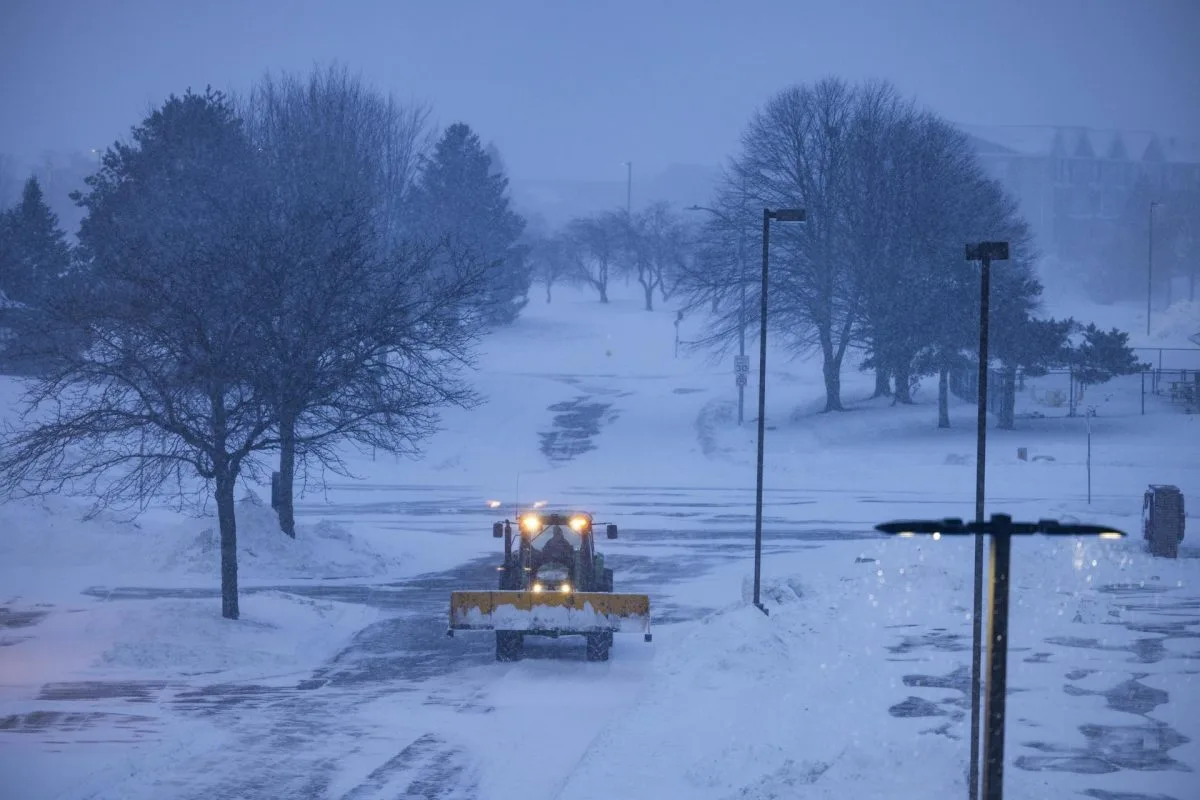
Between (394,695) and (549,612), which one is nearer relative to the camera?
(394,695)

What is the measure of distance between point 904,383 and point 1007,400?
6263mm

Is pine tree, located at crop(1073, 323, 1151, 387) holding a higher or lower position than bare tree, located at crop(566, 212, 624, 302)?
lower

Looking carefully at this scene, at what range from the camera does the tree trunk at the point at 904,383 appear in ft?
180

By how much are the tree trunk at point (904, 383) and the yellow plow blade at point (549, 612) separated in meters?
38.5

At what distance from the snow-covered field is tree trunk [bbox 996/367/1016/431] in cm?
973

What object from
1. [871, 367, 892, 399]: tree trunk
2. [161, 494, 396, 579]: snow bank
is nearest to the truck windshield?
[161, 494, 396, 579]: snow bank

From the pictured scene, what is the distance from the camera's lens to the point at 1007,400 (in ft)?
175

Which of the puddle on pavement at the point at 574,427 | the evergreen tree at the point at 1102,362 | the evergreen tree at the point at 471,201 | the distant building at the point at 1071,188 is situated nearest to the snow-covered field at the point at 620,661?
the puddle on pavement at the point at 574,427

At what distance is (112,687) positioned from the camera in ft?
55.2

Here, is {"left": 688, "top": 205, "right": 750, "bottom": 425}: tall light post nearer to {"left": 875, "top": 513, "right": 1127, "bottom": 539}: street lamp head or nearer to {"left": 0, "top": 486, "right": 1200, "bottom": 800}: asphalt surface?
{"left": 0, "top": 486, "right": 1200, "bottom": 800}: asphalt surface

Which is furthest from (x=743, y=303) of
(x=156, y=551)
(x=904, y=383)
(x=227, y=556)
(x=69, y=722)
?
(x=69, y=722)

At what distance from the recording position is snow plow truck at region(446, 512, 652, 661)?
17891mm

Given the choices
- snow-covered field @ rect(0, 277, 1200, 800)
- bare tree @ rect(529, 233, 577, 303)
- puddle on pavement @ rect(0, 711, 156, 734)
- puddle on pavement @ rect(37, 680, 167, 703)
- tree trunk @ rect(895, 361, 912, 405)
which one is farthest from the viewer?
bare tree @ rect(529, 233, 577, 303)

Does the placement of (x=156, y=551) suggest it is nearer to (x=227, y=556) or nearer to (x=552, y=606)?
(x=227, y=556)
